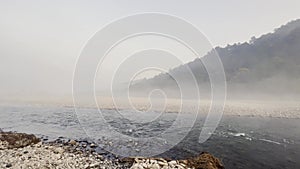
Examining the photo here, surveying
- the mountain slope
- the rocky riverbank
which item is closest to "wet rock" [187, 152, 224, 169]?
the rocky riverbank

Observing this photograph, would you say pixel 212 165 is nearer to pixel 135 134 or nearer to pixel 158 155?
pixel 158 155

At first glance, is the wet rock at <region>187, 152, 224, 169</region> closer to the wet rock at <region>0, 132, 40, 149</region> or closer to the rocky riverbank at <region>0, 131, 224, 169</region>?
the rocky riverbank at <region>0, 131, 224, 169</region>

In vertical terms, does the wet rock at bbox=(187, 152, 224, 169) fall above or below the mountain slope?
below

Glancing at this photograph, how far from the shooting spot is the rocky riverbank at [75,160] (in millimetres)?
10273

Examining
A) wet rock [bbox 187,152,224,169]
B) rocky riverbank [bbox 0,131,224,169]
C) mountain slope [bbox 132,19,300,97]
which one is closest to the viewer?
rocky riverbank [bbox 0,131,224,169]

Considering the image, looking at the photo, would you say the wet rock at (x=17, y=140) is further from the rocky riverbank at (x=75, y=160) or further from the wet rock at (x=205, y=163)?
the wet rock at (x=205, y=163)

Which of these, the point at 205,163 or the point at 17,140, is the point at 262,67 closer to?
the point at 205,163

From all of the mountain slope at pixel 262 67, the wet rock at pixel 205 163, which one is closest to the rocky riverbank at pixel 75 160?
the wet rock at pixel 205 163

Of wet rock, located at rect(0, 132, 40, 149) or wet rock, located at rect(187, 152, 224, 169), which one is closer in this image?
wet rock, located at rect(187, 152, 224, 169)

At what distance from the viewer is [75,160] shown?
36.7 feet

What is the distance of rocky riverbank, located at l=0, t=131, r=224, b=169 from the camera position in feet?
33.7

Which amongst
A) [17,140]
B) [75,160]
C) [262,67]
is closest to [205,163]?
[75,160]

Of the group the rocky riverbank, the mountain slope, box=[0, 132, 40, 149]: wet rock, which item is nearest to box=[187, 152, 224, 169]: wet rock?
the rocky riverbank

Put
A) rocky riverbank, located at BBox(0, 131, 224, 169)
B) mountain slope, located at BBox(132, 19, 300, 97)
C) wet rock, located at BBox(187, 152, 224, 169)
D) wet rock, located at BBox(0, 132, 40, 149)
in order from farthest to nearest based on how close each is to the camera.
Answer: mountain slope, located at BBox(132, 19, 300, 97)
wet rock, located at BBox(0, 132, 40, 149)
wet rock, located at BBox(187, 152, 224, 169)
rocky riverbank, located at BBox(0, 131, 224, 169)
